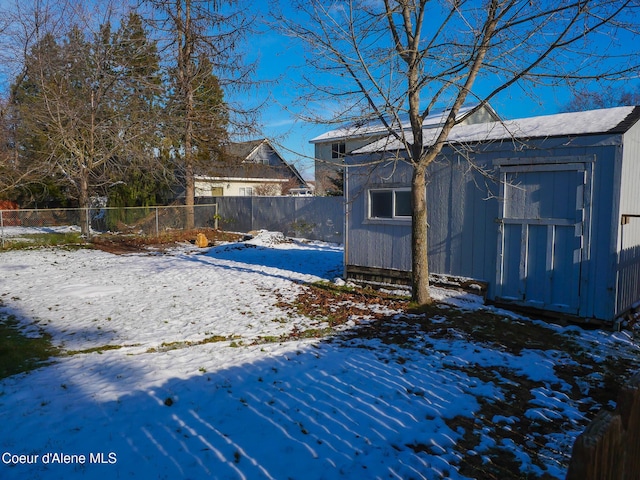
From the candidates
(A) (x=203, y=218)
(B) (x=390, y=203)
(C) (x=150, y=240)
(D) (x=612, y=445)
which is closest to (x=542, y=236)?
(B) (x=390, y=203)

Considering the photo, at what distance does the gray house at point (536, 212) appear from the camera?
21.1 feet

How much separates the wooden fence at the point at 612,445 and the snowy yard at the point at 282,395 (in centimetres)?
154

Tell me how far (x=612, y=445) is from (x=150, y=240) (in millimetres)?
17975

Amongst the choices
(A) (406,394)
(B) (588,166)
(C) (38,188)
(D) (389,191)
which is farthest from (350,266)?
(C) (38,188)

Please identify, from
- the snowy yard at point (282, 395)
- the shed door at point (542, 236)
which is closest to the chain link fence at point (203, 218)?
the shed door at point (542, 236)

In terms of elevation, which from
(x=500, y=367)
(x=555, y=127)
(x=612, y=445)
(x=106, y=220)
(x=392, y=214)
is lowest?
(x=500, y=367)

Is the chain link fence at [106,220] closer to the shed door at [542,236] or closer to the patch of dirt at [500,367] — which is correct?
the patch of dirt at [500,367]

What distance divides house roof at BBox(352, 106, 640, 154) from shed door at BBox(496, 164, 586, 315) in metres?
0.55

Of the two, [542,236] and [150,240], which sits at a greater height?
[542,236]

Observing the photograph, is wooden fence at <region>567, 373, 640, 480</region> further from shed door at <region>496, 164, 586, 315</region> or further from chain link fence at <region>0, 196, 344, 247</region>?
chain link fence at <region>0, 196, 344, 247</region>

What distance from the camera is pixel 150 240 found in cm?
1762

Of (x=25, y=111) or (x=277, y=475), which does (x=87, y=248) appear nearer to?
(x=25, y=111)

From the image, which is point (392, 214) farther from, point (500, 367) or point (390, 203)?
point (500, 367)

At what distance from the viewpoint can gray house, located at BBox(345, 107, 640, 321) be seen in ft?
21.1
